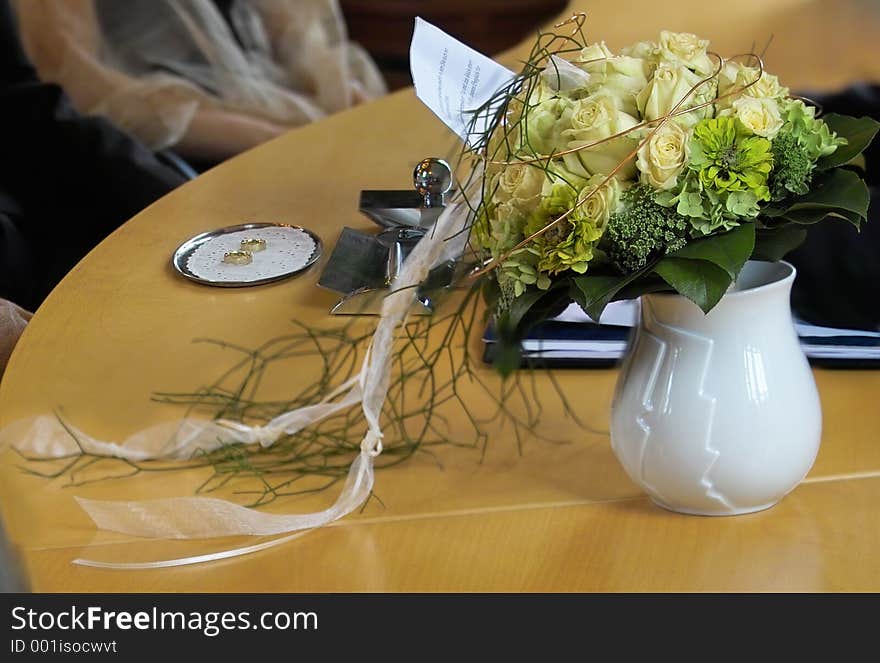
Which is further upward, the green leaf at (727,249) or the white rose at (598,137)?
the white rose at (598,137)

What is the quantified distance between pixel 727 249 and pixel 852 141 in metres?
0.12

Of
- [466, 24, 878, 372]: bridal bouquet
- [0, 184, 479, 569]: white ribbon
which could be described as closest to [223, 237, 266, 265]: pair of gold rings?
[0, 184, 479, 569]: white ribbon

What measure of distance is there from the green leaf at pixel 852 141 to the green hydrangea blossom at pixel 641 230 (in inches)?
3.8

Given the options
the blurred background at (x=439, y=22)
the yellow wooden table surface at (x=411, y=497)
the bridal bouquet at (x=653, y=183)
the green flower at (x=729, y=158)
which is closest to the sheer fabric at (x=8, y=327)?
the yellow wooden table surface at (x=411, y=497)

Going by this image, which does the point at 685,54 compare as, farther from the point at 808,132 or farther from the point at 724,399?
the point at 724,399

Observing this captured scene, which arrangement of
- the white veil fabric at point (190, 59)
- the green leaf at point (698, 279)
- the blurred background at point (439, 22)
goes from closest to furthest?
the green leaf at point (698, 279), the white veil fabric at point (190, 59), the blurred background at point (439, 22)

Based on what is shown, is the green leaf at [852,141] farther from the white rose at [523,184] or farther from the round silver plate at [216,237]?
the round silver plate at [216,237]

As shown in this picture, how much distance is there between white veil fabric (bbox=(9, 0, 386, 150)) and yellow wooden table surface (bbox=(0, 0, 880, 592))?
959 mm

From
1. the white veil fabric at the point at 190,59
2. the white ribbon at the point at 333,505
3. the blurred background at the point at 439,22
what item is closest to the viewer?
the white ribbon at the point at 333,505

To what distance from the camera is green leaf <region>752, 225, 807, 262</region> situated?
585 mm

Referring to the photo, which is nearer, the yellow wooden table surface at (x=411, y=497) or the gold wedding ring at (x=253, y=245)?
the yellow wooden table surface at (x=411, y=497)

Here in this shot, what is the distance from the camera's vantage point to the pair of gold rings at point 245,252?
1.03 m
